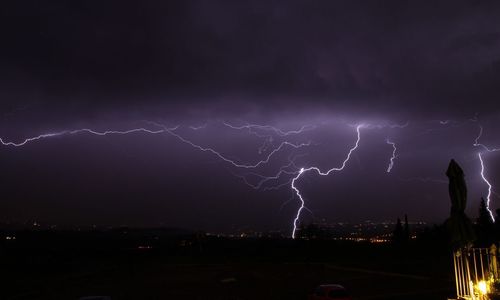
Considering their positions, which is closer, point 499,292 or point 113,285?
point 499,292

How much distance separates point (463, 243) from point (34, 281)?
A: 2742cm

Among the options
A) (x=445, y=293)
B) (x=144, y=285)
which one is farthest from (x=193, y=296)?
(x=445, y=293)

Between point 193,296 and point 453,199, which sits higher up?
point 453,199

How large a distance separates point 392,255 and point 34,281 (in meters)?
27.9

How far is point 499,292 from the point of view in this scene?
11.4 metres

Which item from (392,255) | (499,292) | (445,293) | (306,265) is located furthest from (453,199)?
(392,255)

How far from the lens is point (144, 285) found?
26891mm

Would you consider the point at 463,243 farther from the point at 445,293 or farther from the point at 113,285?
the point at 113,285

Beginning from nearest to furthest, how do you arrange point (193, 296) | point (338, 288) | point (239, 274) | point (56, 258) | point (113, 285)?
point (338, 288) → point (193, 296) → point (113, 285) → point (239, 274) → point (56, 258)

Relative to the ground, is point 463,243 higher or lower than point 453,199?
lower

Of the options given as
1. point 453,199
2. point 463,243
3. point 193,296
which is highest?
point 453,199

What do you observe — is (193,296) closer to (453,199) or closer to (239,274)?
(239,274)

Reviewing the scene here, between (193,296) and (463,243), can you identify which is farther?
(193,296)

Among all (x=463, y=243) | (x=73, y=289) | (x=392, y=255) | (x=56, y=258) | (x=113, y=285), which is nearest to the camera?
(x=463, y=243)
